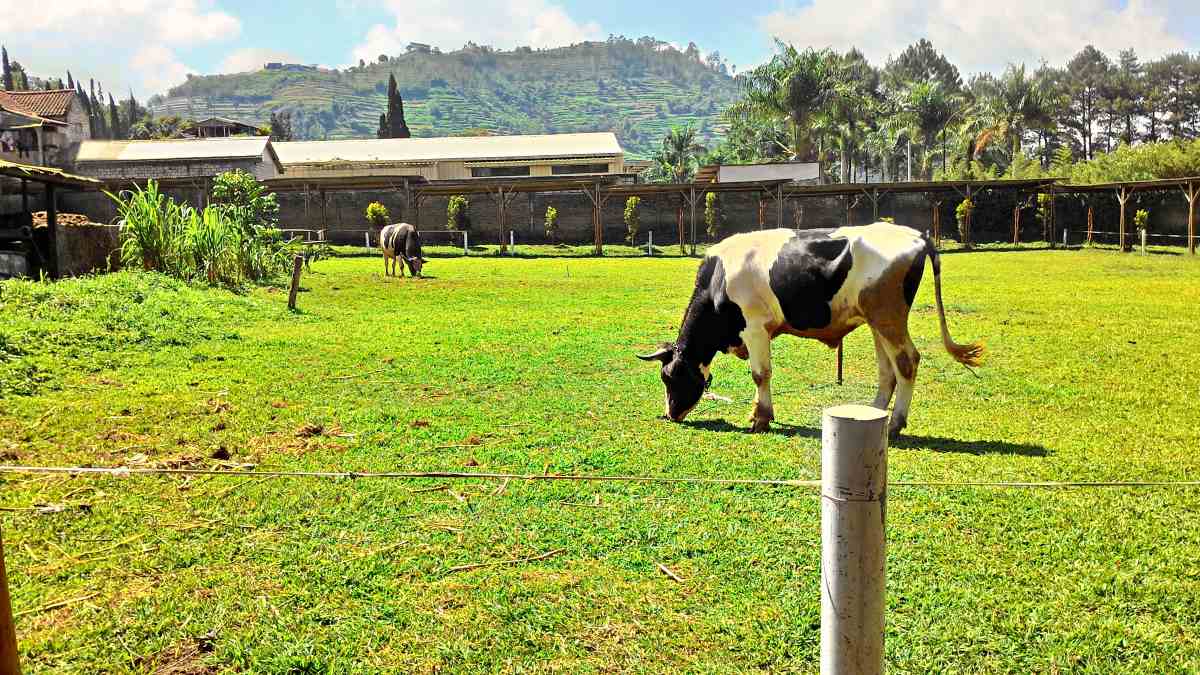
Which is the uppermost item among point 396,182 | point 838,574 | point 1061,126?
point 1061,126

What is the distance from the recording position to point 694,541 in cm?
437

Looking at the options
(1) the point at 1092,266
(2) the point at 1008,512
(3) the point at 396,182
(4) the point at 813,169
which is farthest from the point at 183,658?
→ (4) the point at 813,169

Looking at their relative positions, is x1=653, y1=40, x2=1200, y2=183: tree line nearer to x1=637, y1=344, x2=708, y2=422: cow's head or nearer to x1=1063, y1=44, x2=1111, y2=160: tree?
x1=1063, y1=44, x2=1111, y2=160: tree

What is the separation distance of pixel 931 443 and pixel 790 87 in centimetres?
4435

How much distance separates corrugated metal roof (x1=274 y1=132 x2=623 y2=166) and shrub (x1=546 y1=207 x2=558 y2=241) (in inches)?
369

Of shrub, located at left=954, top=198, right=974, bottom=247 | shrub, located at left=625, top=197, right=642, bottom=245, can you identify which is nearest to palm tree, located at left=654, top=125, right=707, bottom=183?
shrub, located at left=625, top=197, right=642, bottom=245

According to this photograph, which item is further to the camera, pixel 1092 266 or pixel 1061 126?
pixel 1061 126

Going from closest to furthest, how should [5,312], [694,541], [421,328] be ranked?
[694,541] < [5,312] < [421,328]

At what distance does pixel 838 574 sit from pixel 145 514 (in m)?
3.88

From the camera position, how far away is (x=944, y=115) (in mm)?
51156

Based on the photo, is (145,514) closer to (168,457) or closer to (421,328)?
(168,457)

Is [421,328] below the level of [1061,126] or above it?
below

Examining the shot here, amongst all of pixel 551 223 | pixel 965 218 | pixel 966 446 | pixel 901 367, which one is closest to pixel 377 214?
pixel 551 223

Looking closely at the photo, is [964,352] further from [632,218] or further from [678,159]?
[678,159]
